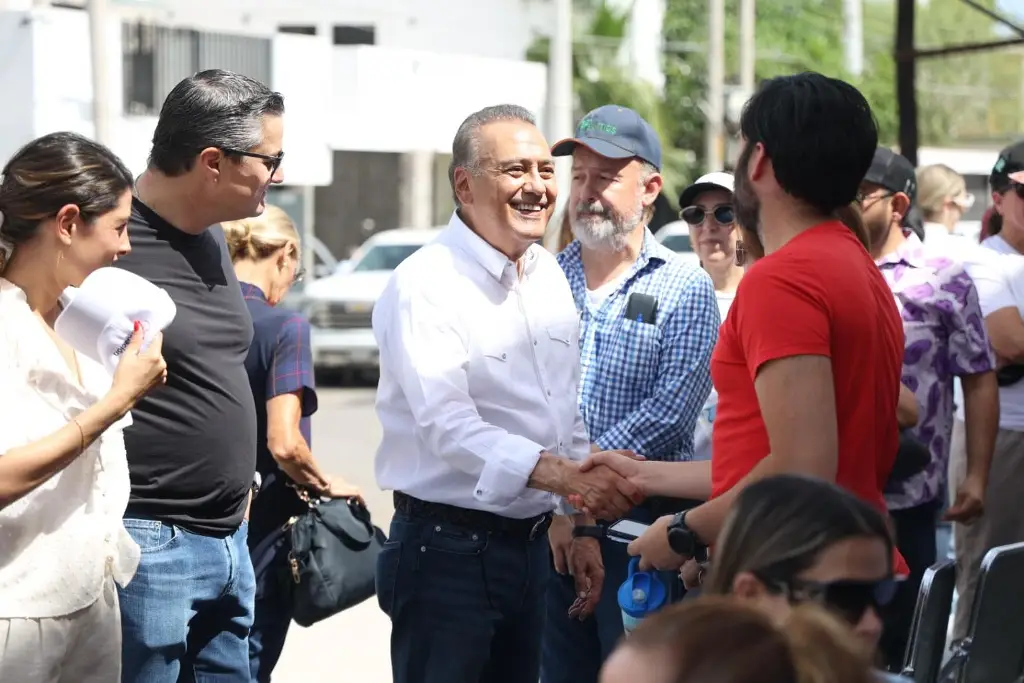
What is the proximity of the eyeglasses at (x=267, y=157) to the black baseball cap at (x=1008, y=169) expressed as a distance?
2.72 m

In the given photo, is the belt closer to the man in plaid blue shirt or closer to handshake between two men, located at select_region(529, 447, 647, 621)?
handshake between two men, located at select_region(529, 447, 647, 621)

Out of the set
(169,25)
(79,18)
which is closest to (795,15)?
(169,25)

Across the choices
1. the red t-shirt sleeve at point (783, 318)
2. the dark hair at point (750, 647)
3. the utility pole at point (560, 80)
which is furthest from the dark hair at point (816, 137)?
the utility pole at point (560, 80)

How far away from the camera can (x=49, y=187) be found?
11.1 feet

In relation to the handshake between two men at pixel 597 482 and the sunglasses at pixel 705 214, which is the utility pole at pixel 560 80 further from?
the handshake between two men at pixel 597 482

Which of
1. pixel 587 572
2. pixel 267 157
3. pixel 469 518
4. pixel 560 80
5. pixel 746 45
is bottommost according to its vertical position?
pixel 587 572

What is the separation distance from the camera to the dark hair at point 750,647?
1.58m

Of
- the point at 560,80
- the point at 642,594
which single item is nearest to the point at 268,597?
the point at 642,594

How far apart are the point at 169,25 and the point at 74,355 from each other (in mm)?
20907

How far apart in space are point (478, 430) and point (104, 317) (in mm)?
890

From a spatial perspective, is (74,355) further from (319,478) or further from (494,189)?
(319,478)

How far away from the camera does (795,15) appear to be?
46625 mm

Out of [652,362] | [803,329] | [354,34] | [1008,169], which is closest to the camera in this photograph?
[803,329]

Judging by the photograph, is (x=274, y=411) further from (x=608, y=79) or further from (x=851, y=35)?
(x=851, y=35)
